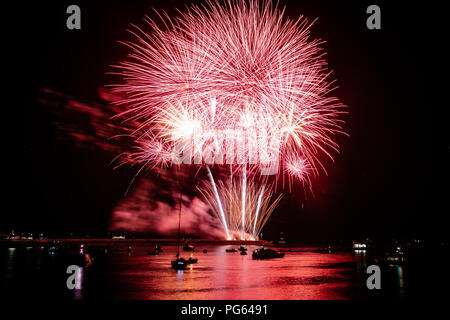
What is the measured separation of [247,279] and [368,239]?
437 feet

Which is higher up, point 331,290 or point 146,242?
point 331,290

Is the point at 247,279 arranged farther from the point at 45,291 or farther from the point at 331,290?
the point at 45,291

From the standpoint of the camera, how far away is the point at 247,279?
103 feet

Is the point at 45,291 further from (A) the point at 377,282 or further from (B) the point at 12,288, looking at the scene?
(A) the point at 377,282

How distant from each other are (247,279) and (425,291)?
481 inches
